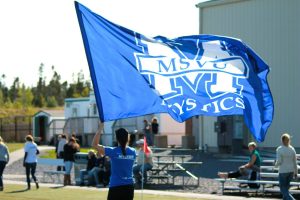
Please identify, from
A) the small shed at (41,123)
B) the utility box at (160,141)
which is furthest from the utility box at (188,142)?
the small shed at (41,123)

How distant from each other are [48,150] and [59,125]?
12.1m

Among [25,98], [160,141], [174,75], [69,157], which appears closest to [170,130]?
[160,141]

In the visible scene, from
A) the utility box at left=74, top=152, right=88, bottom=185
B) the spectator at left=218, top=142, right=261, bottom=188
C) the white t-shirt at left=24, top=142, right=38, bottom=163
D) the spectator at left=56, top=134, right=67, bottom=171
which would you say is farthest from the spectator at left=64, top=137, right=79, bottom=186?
the spectator at left=218, top=142, right=261, bottom=188

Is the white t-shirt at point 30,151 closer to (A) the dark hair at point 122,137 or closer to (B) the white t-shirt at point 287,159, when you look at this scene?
(B) the white t-shirt at point 287,159

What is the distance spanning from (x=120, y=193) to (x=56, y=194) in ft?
36.3

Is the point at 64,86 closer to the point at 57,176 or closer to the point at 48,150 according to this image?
the point at 48,150

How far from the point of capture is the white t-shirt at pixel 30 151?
22.9 meters

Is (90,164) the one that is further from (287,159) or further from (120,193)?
(120,193)

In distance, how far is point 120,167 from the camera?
34.3 ft

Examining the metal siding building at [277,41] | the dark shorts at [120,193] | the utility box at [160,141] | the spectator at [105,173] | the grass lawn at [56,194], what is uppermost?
the metal siding building at [277,41]

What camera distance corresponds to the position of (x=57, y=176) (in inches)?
1169

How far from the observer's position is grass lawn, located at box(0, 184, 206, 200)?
19.9m

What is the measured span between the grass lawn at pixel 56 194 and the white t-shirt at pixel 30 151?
1.01 metres

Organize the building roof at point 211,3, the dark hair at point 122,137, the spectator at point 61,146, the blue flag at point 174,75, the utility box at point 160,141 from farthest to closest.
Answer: the utility box at point 160,141, the building roof at point 211,3, the spectator at point 61,146, the blue flag at point 174,75, the dark hair at point 122,137
